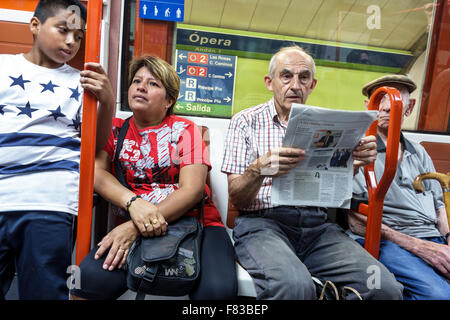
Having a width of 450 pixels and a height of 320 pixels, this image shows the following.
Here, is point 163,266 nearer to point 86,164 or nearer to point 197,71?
point 86,164

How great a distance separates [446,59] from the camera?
229 cm

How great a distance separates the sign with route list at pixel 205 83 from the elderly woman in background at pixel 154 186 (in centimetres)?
32

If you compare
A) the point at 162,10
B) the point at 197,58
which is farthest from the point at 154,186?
the point at 162,10

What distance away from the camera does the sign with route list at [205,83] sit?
79.3 inches

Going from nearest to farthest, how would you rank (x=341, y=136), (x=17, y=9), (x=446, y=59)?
(x=341, y=136)
(x=17, y=9)
(x=446, y=59)

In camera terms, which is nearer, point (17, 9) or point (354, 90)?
point (17, 9)

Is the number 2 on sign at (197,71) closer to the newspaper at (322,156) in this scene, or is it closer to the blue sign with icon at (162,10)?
the blue sign with icon at (162,10)

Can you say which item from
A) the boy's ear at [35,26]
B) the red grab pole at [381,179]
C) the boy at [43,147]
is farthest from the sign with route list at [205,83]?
the red grab pole at [381,179]

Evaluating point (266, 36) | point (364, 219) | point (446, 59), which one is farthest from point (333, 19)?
point (364, 219)

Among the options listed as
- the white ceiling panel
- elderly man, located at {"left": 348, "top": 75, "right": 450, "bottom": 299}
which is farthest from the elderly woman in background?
elderly man, located at {"left": 348, "top": 75, "right": 450, "bottom": 299}

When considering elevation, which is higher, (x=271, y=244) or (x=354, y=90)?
(x=354, y=90)
